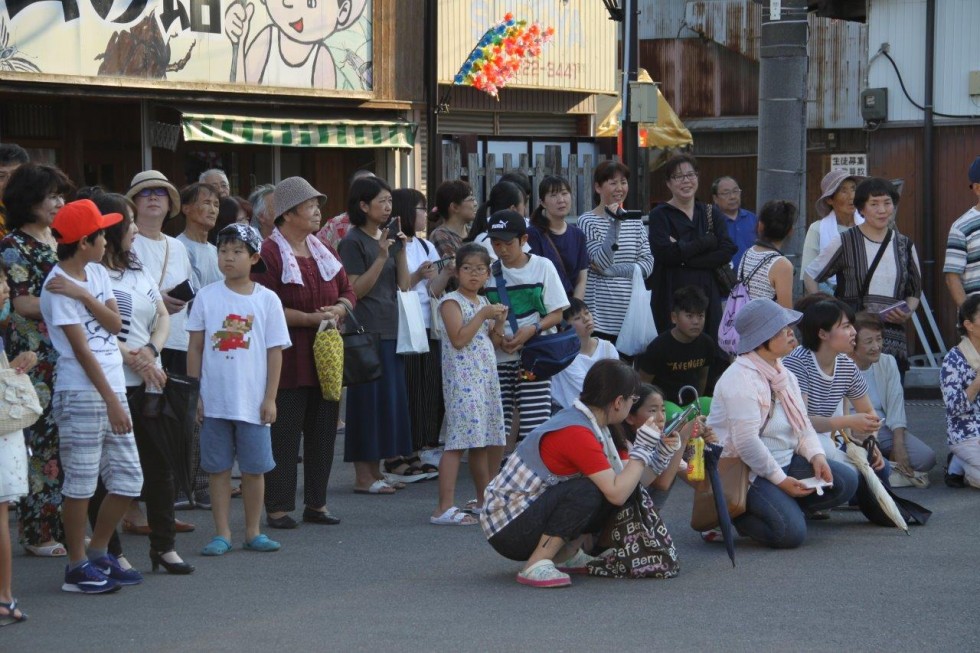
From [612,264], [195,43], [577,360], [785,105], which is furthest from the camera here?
[195,43]

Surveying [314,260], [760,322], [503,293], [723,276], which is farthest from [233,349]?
[723,276]

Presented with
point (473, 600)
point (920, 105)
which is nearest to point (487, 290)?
point (473, 600)

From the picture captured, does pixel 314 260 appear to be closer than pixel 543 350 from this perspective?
Yes

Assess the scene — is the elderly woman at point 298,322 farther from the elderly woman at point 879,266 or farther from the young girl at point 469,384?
the elderly woman at point 879,266

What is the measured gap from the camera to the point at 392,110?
1916cm

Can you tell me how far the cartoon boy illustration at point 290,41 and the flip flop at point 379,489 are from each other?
9.14m

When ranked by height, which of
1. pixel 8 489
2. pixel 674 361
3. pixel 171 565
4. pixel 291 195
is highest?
pixel 291 195

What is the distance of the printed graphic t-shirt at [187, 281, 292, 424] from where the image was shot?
7.20 metres

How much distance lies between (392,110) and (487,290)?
35.7 feet

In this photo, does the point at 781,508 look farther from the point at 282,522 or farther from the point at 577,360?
the point at 282,522

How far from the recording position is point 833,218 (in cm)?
1091

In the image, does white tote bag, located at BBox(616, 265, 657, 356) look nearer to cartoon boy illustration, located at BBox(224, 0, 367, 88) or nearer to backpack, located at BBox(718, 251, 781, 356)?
backpack, located at BBox(718, 251, 781, 356)

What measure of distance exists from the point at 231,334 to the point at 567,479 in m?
1.93

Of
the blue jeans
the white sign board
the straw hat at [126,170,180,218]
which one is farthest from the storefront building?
the blue jeans
